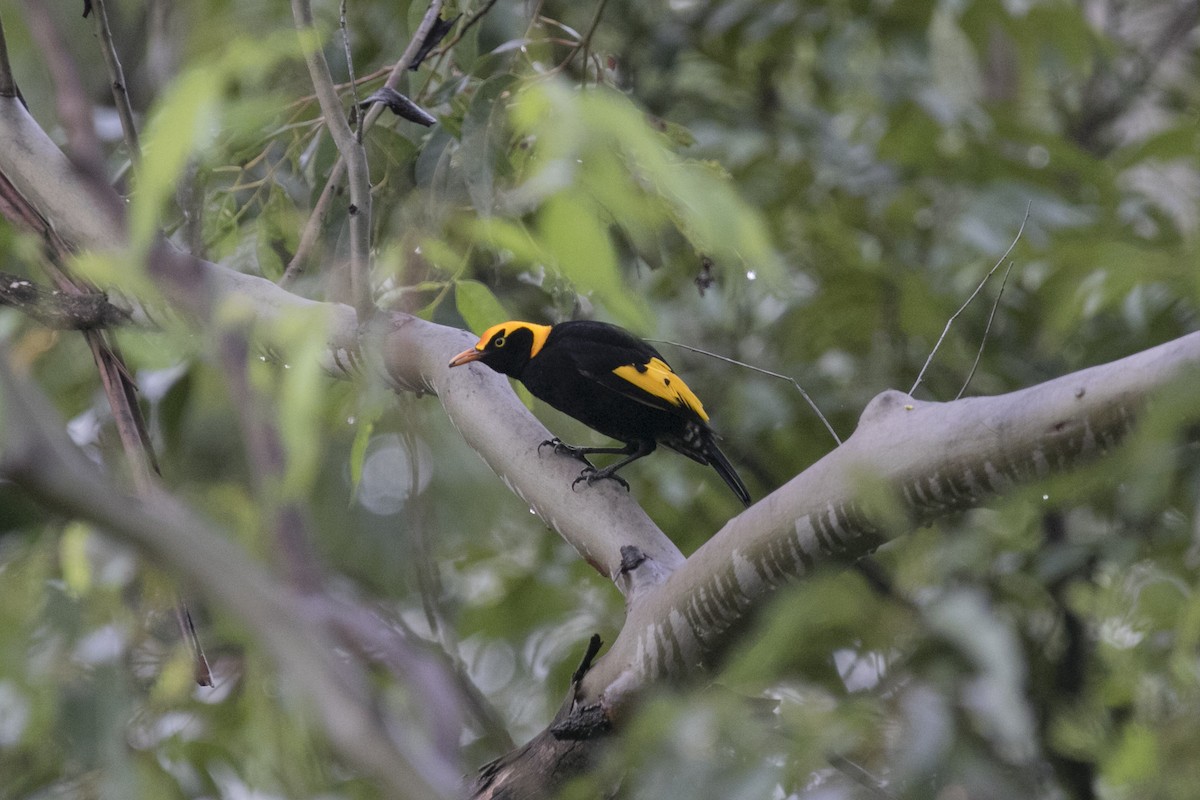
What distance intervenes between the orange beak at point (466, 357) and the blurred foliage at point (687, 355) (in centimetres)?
10

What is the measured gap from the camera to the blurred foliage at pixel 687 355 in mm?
1521

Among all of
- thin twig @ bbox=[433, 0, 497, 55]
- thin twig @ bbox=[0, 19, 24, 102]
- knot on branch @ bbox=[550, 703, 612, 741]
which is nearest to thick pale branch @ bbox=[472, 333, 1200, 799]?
knot on branch @ bbox=[550, 703, 612, 741]

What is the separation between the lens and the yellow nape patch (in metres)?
2.95

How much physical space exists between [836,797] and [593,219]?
821 millimetres

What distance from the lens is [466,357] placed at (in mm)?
2395

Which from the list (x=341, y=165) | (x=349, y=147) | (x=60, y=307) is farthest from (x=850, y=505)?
(x=60, y=307)

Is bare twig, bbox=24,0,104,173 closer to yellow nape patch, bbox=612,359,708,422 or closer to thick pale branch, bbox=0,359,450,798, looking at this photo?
thick pale branch, bbox=0,359,450,798

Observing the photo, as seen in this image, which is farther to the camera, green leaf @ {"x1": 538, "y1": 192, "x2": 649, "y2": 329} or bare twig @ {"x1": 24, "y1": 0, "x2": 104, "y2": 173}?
green leaf @ {"x1": 538, "y1": 192, "x2": 649, "y2": 329}

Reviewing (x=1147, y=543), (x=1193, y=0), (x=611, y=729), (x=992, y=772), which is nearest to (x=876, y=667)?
(x=992, y=772)

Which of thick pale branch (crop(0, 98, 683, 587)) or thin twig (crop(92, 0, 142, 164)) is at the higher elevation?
thin twig (crop(92, 0, 142, 164))

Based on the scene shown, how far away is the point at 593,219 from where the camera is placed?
1.19m

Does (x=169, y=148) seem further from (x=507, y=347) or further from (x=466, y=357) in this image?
(x=507, y=347)

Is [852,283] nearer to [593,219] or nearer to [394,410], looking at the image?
[394,410]

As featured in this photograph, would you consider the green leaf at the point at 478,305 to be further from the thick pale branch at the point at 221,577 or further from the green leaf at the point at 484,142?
the thick pale branch at the point at 221,577
